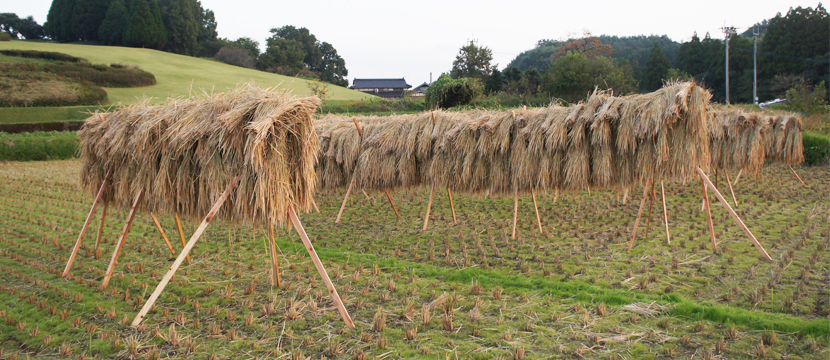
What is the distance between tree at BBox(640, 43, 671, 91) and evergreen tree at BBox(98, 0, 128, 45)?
209 ft

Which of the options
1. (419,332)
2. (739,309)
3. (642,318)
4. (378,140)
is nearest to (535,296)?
(642,318)

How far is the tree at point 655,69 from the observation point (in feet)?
148

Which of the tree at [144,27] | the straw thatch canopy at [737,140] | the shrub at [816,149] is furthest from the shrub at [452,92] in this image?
the tree at [144,27]

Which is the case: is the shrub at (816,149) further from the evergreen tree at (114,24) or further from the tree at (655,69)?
the evergreen tree at (114,24)

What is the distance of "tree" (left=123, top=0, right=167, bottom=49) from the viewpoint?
55.7 m

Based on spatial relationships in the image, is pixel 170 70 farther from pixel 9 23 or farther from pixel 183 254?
pixel 183 254

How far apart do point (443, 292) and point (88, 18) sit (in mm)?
71040

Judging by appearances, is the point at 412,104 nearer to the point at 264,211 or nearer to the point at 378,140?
the point at 378,140

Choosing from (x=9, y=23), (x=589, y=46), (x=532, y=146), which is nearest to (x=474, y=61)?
(x=589, y=46)

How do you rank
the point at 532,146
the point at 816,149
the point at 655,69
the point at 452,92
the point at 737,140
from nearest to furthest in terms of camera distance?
1. the point at 532,146
2. the point at 737,140
3. the point at 816,149
4. the point at 452,92
5. the point at 655,69

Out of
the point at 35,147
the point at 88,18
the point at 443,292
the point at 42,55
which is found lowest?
the point at 443,292

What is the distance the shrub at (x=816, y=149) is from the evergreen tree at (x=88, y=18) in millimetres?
72138

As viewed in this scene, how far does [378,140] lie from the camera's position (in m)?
8.80

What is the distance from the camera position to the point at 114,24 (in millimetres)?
56062
